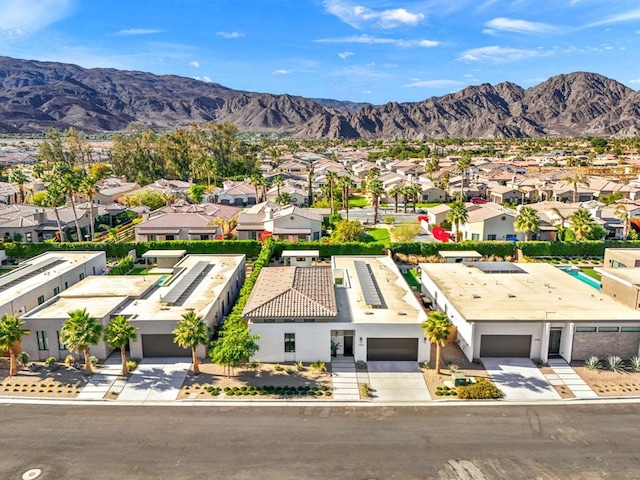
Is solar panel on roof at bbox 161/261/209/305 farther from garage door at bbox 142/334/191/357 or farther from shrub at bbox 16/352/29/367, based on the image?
shrub at bbox 16/352/29/367

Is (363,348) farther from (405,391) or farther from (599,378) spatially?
(599,378)

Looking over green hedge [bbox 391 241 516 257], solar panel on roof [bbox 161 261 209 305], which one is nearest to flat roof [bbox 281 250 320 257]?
green hedge [bbox 391 241 516 257]

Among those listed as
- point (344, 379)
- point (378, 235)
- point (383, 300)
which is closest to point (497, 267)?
point (383, 300)

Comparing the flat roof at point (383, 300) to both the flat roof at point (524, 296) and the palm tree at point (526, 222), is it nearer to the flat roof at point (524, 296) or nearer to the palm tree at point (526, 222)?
the flat roof at point (524, 296)

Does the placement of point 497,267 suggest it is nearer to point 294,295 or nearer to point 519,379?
point 519,379

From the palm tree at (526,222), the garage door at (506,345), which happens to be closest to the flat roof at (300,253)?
the palm tree at (526,222)

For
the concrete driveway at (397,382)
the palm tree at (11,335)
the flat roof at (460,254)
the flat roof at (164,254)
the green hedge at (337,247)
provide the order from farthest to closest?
the green hedge at (337,247) → the flat roof at (164,254) → the flat roof at (460,254) → the palm tree at (11,335) → the concrete driveway at (397,382)
